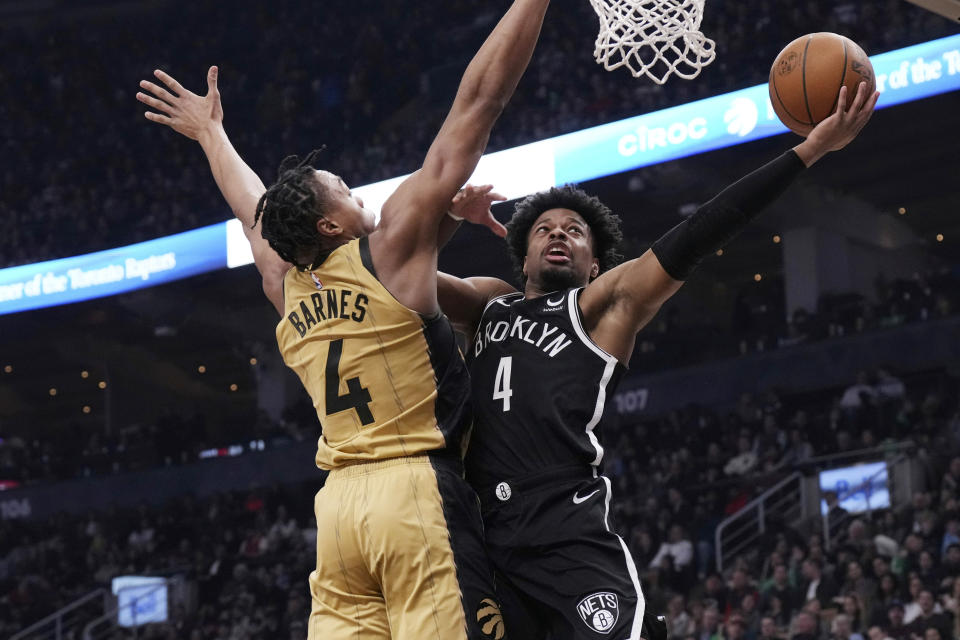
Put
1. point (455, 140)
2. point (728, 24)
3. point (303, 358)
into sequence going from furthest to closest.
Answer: point (728, 24) < point (303, 358) < point (455, 140)

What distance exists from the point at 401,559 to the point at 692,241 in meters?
1.18

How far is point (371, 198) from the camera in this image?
15.6 m

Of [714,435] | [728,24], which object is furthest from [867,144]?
[714,435]

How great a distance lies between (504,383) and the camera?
12.6ft

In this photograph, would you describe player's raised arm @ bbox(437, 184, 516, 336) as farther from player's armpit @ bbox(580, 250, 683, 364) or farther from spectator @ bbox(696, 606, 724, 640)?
spectator @ bbox(696, 606, 724, 640)

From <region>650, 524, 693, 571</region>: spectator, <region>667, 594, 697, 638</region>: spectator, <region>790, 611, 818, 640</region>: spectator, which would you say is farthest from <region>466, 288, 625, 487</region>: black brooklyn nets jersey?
<region>650, 524, 693, 571</region>: spectator

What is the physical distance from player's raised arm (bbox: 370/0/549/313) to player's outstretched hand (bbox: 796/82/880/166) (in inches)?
33.3

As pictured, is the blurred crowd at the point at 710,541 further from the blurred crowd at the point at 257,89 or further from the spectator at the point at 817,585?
the blurred crowd at the point at 257,89

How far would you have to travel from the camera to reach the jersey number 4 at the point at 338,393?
3.49 metres

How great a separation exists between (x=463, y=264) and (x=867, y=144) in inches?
223

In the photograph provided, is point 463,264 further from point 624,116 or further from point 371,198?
point 624,116

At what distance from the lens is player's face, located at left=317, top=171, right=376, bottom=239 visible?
3641 millimetres

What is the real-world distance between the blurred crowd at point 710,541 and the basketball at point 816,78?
6.46m

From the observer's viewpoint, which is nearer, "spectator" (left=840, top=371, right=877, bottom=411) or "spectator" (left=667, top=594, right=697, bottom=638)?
"spectator" (left=667, top=594, right=697, bottom=638)
